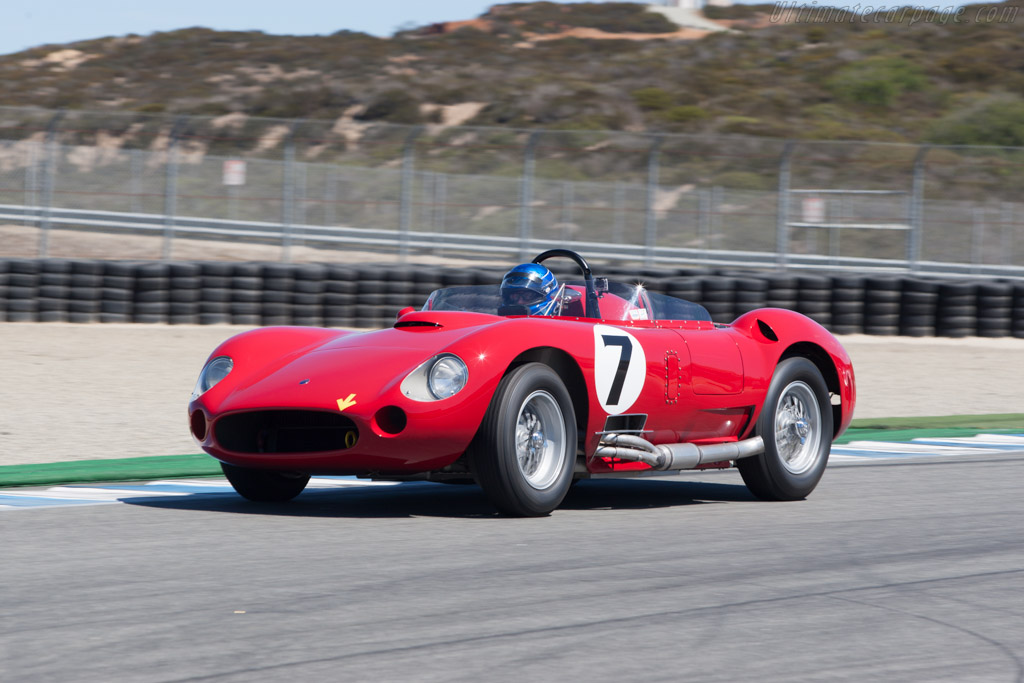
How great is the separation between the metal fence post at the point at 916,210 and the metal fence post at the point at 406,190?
697 centimetres

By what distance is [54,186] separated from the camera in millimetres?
19531

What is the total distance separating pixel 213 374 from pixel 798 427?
293 cm

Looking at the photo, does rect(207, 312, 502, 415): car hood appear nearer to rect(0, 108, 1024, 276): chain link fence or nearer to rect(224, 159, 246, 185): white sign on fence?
rect(0, 108, 1024, 276): chain link fence

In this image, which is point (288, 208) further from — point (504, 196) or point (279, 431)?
point (279, 431)

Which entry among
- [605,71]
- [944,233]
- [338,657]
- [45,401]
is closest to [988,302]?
[944,233]

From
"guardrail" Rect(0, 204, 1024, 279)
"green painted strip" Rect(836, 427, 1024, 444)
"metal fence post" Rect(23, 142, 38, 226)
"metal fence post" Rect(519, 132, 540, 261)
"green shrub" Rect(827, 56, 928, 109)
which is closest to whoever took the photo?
"green painted strip" Rect(836, 427, 1024, 444)

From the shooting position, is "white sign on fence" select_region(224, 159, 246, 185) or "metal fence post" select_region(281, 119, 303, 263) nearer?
"metal fence post" select_region(281, 119, 303, 263)

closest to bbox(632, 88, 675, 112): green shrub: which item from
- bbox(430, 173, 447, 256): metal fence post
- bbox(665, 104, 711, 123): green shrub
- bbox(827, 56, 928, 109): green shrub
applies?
Answer: bbox(665, 104, 711, 123): green shrub

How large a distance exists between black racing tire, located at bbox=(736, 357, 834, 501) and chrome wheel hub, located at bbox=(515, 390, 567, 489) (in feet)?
4.16

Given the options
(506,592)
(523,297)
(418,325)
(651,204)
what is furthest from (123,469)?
(651,204)

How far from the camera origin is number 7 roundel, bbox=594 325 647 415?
19.4 feet

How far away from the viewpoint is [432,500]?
→ 6.52 m

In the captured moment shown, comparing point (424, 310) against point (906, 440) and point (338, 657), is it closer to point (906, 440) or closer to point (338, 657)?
point (338, 657)

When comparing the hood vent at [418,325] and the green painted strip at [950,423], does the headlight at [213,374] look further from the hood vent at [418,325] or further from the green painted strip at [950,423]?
the green painted strip at [950,423]
